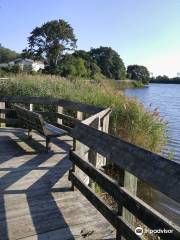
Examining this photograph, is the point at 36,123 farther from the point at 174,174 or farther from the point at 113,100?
the point at 174,174

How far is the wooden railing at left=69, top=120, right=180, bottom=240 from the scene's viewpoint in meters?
2.66

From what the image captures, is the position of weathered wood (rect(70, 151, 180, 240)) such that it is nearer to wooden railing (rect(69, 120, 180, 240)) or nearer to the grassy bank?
wooden railing (rect(69, 120, 180, 240))

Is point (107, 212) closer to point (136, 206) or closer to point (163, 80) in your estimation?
point (136, 206)

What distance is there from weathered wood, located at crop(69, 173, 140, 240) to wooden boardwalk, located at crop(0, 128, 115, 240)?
19 centimetres

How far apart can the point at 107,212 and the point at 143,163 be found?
1.06m

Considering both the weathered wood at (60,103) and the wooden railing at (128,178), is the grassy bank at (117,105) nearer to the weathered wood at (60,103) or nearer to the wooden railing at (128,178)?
the weathered wood at (60,103)

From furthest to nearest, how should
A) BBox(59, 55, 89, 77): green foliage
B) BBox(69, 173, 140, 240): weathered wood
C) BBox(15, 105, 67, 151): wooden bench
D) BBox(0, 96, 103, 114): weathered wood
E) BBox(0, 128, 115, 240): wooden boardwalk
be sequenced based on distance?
BBox(59, 55, 89, 77): green foliage, BBox(0, 96, 103, 114): weathered wood, BBox(15, 105, 67, 151): wooden bench, BBox(0, 128, 115, 240): wooden boardwalk, BBox(69, 173, 140, 240): weathered wood

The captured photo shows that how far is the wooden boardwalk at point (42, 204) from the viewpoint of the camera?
12.9ft

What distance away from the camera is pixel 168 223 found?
2.77 meters

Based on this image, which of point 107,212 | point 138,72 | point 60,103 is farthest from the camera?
point 138,72

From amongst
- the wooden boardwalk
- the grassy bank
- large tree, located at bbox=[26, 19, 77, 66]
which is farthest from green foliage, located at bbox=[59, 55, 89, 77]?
the wooden boardwalk

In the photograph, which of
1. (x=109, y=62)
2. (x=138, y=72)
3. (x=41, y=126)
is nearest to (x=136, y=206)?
(x=41, y=126)

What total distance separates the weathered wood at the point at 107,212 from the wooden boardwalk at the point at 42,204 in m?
0.19

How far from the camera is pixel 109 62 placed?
96750mm
